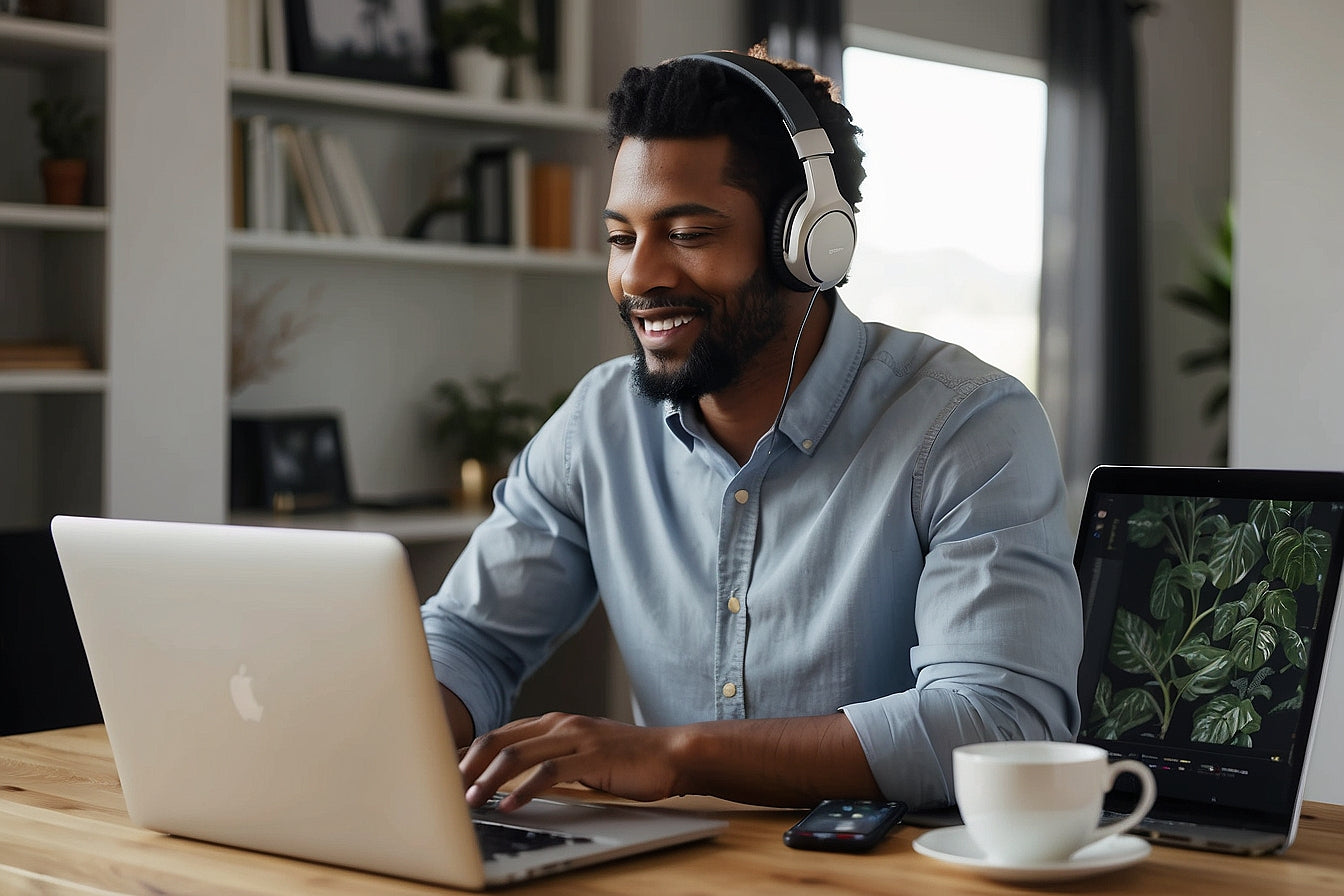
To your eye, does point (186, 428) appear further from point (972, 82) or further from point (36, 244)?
point (972, 82)

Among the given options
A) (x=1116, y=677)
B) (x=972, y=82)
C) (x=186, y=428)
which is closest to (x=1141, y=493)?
(x=1116, y=677)

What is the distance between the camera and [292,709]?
40.3 inches

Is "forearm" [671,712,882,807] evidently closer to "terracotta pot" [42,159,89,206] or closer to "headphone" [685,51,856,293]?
"headphone" [685,51,856,293]

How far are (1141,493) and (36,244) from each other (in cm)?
266

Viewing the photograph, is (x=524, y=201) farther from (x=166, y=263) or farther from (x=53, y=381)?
(x=53, y=381)

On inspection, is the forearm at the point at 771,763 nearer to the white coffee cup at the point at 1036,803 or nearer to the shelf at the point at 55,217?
the white coffee cup at the point at 1036,803

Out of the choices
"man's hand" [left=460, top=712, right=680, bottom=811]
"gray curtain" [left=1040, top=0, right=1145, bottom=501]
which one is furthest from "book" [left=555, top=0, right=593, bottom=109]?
"man's hand" [left=460, top=712, right=680, bottom=811]

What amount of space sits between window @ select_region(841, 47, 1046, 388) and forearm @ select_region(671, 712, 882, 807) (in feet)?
11.5

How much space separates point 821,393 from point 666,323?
174 mm

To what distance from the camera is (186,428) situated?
3205 mm

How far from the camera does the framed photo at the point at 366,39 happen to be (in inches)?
137

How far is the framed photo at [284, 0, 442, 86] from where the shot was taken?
349 centimetres

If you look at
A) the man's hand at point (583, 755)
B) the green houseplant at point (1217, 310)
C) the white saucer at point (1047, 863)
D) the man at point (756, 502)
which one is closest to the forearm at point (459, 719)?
the man at point (756, 502)

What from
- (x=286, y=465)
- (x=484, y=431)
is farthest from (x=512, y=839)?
(x=484, y=431)
